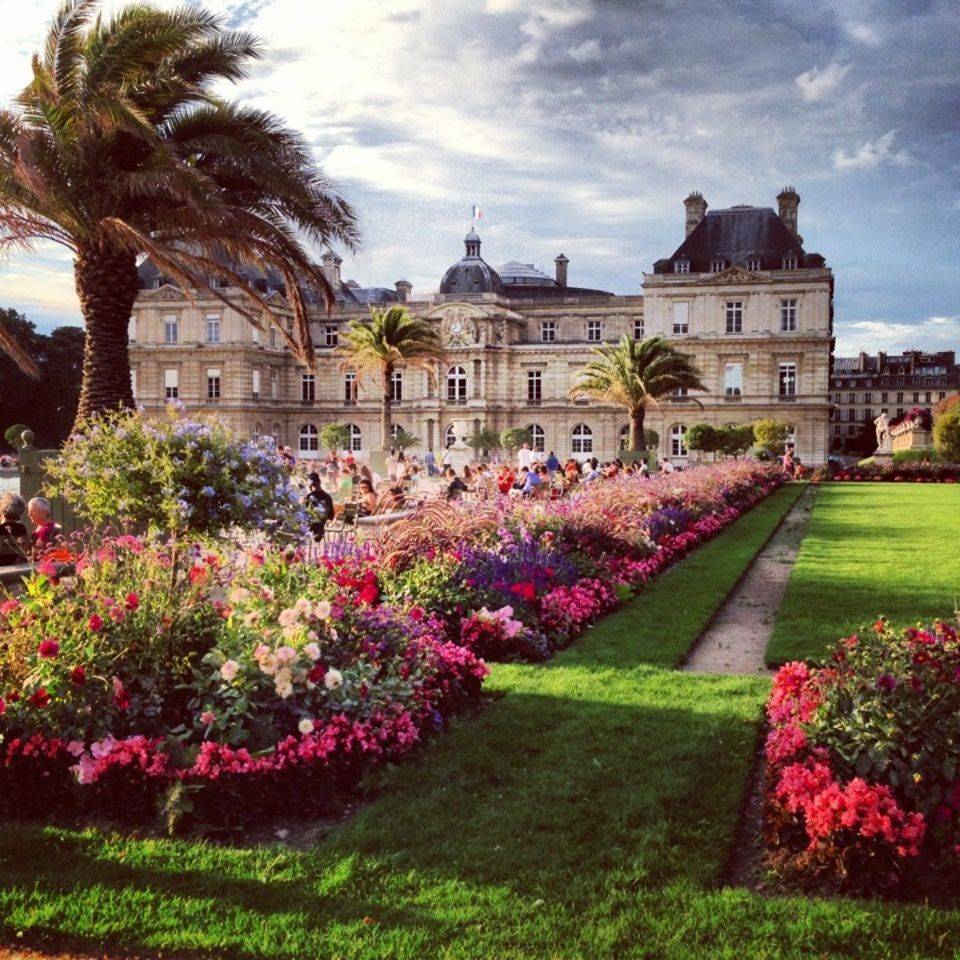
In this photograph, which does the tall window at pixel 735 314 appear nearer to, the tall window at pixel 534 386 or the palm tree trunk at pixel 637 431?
the tall window at pixel 534 386

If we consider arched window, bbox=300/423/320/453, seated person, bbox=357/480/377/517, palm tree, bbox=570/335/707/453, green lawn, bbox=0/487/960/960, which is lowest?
green lawn, bbox=0/487/960/960

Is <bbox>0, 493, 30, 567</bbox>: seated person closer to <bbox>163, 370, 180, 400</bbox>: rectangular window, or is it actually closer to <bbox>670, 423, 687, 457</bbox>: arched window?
<bbox>670, 423, 687, 457</bbox>: arched window

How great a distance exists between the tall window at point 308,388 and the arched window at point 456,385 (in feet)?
35.0

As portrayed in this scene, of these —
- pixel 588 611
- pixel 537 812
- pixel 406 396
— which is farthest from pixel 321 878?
pixel 406 396

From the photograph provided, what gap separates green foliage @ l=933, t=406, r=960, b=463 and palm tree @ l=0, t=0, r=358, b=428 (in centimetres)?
3494

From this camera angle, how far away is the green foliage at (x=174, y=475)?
8.64 m

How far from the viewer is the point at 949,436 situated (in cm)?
4209

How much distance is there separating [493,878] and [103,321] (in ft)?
36.1

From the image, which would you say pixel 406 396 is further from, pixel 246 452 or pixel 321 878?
pixel 321 878

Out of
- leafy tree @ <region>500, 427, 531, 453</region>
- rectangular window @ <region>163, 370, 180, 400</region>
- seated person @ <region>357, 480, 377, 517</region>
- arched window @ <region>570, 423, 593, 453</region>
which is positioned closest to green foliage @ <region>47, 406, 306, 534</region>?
seated person @ <region>357, 480, 377, 517</region>

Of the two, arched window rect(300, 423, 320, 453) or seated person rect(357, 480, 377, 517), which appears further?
arched window rect(300, 423, 320, 453)

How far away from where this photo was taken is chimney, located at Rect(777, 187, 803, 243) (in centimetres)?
6588

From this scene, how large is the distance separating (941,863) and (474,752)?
282cm

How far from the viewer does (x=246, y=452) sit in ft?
30.0
